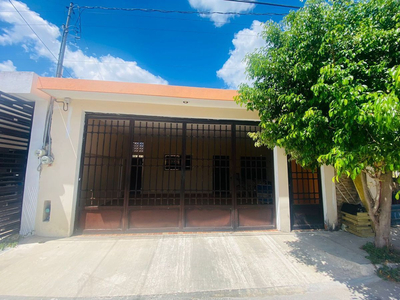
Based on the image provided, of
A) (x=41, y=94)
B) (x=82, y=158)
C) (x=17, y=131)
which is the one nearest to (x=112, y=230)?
(x=82, y=158)

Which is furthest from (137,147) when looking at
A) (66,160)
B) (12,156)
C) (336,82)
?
(336,82)

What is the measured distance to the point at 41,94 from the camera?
3566mm

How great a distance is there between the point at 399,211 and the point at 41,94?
948cm

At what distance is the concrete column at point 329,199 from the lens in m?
4.28

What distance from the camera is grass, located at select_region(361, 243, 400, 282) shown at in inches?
95.9

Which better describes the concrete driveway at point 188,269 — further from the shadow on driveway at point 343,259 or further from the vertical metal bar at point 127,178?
the vertical metal bar at point 127,178

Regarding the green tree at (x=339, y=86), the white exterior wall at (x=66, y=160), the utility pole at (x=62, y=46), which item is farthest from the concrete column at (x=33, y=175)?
the green tree at (x=339, y=86)

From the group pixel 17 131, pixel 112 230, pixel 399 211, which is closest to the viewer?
pixel 17 131

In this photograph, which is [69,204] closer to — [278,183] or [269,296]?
[269,296]

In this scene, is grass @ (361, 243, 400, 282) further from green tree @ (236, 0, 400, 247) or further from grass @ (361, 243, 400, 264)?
green tree @ (236, 0, 400, 247)

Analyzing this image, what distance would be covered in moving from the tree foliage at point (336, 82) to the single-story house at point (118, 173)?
125 centimetres

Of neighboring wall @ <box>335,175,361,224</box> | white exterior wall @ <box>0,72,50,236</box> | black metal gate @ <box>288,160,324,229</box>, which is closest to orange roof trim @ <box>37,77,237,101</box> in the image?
white exterior wall @ <box>0,72,50,236</box>

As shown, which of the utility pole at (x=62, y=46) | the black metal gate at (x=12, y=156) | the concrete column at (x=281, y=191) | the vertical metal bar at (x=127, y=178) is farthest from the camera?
the utility pole at (x=62, y=46)

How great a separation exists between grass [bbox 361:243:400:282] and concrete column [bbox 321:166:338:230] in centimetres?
104
